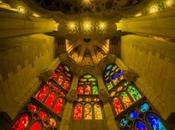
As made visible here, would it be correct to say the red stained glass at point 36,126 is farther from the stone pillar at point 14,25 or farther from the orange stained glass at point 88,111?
the stone pillar at point 14,25

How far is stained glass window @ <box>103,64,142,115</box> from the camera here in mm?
9594

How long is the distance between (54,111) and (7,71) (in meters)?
3.26

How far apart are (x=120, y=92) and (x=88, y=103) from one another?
5.38ft

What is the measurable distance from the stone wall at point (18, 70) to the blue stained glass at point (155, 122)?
178 inches

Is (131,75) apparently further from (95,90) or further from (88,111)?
Answer: (95,90)

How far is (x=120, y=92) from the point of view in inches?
422

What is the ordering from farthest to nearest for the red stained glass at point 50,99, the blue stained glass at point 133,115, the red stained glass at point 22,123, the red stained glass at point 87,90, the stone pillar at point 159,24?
the red stained glass at point 87,90
the red stained glass at point 50,99
the blue stained glass at point 133,115
the red stained glass at point 22,123
the stone pillar at point 159,24

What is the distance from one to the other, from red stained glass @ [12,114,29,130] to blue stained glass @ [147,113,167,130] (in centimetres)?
437

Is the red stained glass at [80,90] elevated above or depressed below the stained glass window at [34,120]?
below

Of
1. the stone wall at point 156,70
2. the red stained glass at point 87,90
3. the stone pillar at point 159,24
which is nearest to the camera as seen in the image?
the stone pillar at point 159,24

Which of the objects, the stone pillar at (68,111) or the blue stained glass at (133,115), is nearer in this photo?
the blue stained glass at (133,115)

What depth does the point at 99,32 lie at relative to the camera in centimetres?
1393

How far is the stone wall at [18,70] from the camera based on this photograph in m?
Answer: 6.73

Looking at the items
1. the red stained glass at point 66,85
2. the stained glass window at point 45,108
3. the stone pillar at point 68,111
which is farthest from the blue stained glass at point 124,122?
the red stained glass at point 66,85
